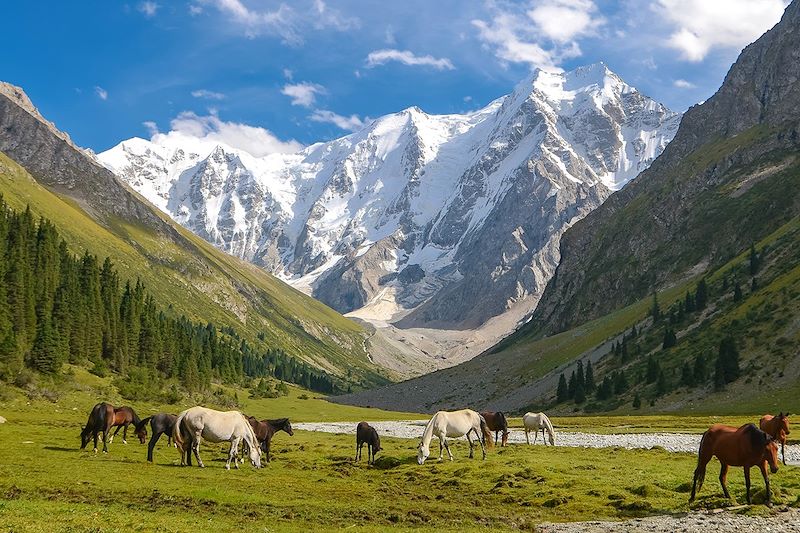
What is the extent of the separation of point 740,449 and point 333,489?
19.1 metres

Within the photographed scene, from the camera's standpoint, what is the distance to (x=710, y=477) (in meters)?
34.5

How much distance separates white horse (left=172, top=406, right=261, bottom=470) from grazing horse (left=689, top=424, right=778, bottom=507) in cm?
2489

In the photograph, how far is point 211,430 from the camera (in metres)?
39.8

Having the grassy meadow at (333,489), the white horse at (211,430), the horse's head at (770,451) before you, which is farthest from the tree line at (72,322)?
the horse's head at (770,451)

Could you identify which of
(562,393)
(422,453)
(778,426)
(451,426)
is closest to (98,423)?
(422,453)

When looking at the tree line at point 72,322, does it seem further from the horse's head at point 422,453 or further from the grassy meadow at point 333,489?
the horse's head at point 422,453

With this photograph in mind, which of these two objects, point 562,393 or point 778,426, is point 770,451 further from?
point 562,393

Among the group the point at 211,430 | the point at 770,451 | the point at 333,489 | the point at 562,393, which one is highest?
the point at 562,393

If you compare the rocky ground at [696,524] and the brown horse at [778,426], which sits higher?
the brown horse at [778,426]

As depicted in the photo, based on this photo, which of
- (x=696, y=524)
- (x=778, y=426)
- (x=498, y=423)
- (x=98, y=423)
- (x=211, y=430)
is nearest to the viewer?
(x=696, y=524)

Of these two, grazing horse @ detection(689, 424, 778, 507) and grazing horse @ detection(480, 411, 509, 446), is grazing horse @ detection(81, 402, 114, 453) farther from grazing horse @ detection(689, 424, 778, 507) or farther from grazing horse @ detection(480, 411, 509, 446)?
grazing horse @ detection(689, 424, 778, 507)

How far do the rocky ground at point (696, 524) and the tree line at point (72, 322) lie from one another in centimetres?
7492

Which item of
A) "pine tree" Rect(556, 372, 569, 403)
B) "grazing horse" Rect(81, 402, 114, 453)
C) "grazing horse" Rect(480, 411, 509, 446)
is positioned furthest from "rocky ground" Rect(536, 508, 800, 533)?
"pine tree" Rect(556, 372, 569, 403)

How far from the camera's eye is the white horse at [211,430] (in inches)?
1561
